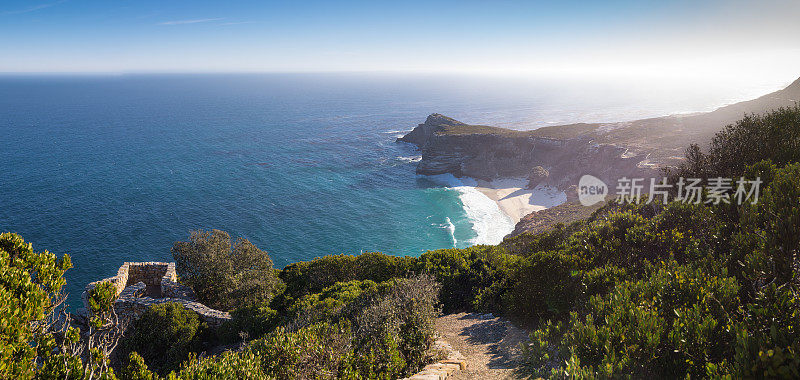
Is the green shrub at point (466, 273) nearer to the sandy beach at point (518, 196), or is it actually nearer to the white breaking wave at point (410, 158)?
the sandy beach at point (518, 196)

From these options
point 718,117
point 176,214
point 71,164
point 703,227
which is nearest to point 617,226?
point 703,227

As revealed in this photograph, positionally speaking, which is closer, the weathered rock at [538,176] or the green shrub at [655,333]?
the green shrub at [655,333]

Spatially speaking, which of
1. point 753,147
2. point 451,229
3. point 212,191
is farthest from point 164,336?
point 212,191

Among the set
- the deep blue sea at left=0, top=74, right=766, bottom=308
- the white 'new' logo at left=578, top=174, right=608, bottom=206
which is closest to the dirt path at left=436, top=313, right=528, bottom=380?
the deep blue sea at left=0, top=74, right=766, bottom=308

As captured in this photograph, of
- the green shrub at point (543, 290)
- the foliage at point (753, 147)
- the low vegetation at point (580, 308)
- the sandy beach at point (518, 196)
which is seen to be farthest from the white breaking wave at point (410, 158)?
the green shrub at point (543, 290)

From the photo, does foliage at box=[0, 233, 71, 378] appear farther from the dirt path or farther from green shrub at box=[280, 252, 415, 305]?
green shrub at box=[280, 252, 415, 305]

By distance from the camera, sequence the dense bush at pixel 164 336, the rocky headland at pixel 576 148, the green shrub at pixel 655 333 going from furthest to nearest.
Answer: the rocky headland at pixel 576 148 → the dense bush at pixel 164 336 → the green shrub at pixel 655 333

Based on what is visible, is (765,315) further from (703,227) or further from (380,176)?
(380,176)
